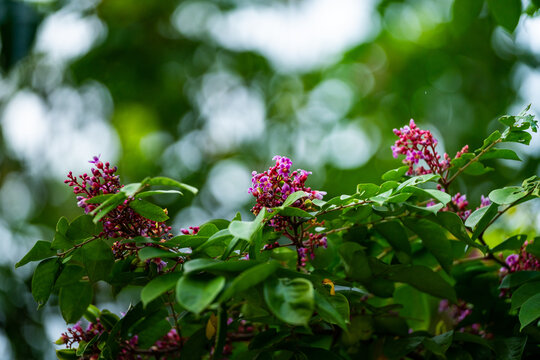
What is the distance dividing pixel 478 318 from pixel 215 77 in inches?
154

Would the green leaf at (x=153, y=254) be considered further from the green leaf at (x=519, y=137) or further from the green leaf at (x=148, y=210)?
the green leaf at (x=519, y=137)

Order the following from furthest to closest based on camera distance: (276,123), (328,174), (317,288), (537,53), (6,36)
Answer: (276,123)
(328,174)
(537,53)
(6,36)
(317,288)

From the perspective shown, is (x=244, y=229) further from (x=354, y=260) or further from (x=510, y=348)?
(x=510, y=348)

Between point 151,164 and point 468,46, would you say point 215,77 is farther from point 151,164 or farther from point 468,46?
A: point 468,46

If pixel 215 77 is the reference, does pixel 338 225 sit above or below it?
below

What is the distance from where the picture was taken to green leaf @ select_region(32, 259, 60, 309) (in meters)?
0.61

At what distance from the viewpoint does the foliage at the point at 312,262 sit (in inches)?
22.1

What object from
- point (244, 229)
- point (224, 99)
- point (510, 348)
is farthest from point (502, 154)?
point (224, 99)

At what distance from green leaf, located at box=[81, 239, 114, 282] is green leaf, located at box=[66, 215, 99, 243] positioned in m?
0.03

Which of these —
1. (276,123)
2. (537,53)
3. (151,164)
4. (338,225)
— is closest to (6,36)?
(338,225)

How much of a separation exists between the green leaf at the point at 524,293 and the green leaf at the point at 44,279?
549 millimetres

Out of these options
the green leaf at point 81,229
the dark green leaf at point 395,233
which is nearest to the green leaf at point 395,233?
the dark green leaf at point 395,233

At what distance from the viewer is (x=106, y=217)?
591 mm

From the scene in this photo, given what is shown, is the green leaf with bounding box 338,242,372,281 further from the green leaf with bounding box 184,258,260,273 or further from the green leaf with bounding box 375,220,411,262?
the green leaf with bounding box 184,258,260,273
